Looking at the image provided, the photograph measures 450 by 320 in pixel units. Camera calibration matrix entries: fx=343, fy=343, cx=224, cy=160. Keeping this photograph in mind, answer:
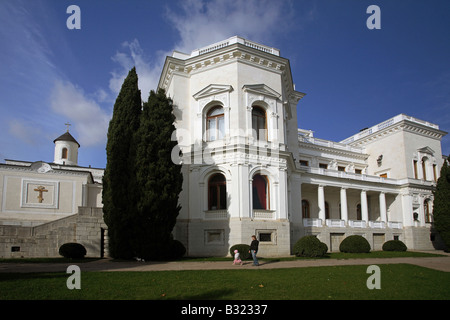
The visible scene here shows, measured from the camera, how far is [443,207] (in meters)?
33.5

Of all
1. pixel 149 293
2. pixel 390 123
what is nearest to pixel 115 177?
pixel 149 293

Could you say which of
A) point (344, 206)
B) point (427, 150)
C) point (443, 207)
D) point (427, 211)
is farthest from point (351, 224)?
point (427, 150)

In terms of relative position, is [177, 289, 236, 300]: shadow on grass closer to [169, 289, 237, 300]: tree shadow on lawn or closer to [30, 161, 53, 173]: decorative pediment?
[169, 289, 237, 300]: tree shadow on lawn

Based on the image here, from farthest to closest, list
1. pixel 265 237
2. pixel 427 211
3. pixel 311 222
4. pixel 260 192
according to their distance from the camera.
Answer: pixel 427 211 → pixel 311 222 → pixel 260 192 → pixel 265 237

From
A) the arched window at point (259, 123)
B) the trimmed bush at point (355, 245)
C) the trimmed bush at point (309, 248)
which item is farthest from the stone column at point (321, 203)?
the arched window at point (259, 123)

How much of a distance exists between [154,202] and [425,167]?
1422 inches

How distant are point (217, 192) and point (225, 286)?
48.0 feet

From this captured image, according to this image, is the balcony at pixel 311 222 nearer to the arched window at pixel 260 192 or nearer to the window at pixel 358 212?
the arched window at pixel 260 192

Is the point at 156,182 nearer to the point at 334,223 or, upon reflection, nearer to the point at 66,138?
the point at 334,223

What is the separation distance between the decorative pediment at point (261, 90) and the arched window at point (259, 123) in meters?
1.26

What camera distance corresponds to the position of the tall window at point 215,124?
84.5 feet

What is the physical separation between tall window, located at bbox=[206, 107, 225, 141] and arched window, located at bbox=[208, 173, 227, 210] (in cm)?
304

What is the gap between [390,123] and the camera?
41000mm

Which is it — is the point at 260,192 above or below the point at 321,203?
above
